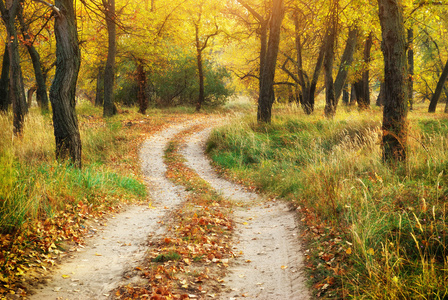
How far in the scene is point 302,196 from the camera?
7340 mm

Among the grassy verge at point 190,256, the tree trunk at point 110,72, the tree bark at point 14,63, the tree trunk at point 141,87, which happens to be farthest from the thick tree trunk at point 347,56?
the tree bark at point 14,63

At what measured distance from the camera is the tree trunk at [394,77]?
7.20 metres

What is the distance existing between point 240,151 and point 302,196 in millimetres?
5712

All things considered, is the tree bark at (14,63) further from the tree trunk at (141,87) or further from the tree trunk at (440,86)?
the tree trunk at (440,86)

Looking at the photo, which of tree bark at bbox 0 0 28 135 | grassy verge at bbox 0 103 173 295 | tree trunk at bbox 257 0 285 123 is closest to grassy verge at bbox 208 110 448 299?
tree trunk at bbox 257 0 285 123

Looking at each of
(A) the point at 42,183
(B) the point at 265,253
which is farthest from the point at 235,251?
(A) the point at 42,183

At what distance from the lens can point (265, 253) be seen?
5359 millimetres

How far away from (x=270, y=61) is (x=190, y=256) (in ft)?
37.0

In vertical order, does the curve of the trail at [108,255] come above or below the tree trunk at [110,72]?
below

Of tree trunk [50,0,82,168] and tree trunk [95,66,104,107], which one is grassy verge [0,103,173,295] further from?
tree trunk [95,66,104,107]

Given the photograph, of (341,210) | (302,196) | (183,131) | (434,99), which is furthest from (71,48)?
(434,99)

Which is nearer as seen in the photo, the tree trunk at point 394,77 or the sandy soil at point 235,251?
the sandy soil at point 235,251

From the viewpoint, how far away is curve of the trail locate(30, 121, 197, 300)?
402 centimetres

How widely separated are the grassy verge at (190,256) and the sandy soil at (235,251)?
0.20 meters
